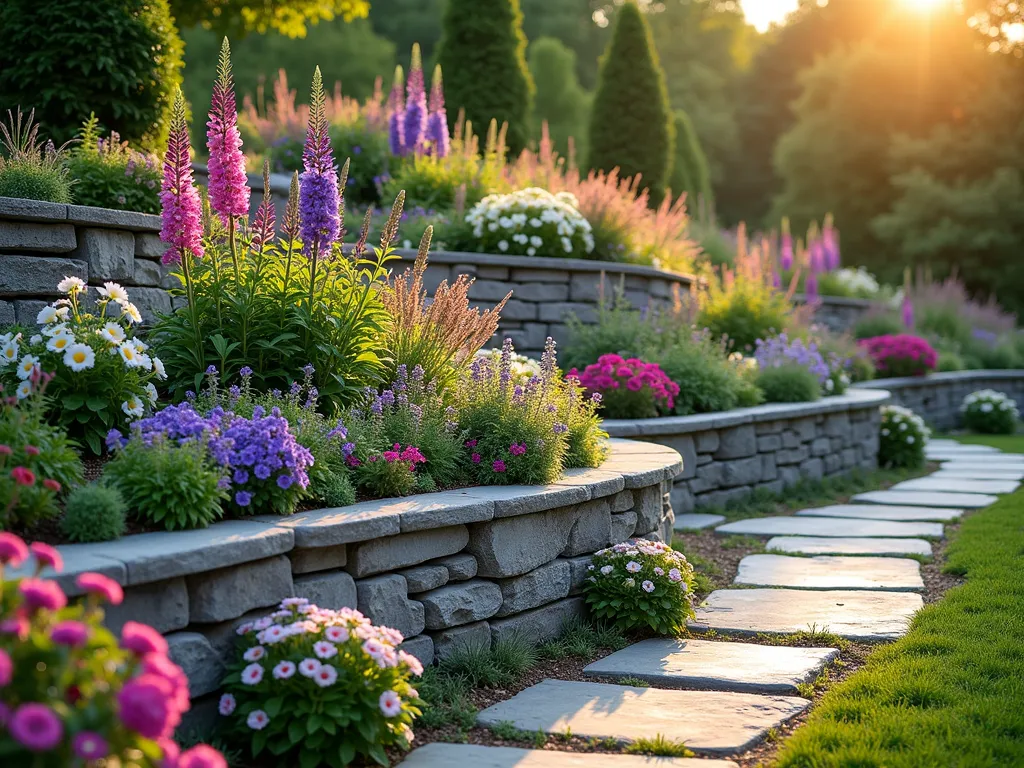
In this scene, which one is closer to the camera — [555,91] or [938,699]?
[938,699]

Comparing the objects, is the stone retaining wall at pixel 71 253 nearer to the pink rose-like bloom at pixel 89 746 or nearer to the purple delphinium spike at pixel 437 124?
the pink rose-like bloom at pixel 89 746

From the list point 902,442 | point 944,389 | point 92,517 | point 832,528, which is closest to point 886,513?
point 832,528

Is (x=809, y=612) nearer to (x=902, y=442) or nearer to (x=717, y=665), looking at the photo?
(x=717, y=665)

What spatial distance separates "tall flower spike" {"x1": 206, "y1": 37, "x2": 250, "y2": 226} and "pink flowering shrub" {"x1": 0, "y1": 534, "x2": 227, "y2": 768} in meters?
2.17

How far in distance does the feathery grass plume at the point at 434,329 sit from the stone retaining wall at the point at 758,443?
1.69 m

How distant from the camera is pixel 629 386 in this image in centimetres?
627

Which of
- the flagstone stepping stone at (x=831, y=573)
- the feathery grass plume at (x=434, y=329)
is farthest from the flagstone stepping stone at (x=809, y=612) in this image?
the feathery grass plume at (x=434, y=329)

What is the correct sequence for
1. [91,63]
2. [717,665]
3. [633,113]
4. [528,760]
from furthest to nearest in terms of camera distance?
1. [633,113]
2. [91,63]
3. [717,665]
4. [528,760]

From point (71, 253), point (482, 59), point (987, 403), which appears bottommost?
point (987, 403)

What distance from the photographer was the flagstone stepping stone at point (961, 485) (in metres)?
7.38

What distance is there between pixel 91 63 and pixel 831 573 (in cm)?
460

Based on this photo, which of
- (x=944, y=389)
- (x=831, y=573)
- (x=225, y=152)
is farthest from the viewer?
(x=944, y=389)

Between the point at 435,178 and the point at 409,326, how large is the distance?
13.8ft

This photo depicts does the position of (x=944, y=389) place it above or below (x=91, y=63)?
below
